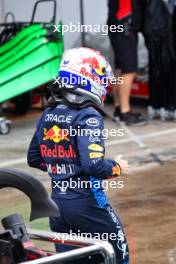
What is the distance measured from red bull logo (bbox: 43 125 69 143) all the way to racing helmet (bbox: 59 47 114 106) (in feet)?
0.49

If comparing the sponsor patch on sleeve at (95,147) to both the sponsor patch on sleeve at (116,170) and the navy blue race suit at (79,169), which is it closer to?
the navy blue race suit at (79,169)

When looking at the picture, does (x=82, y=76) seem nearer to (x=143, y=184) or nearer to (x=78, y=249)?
(x=78, y=249)

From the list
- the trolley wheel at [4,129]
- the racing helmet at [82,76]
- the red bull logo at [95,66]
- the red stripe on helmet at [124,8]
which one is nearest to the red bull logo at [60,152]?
the racing helmet at [82,76]

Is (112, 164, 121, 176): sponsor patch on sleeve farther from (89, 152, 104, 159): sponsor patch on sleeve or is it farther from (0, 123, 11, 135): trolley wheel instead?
(0, 123, 11, 135): trolley wheel

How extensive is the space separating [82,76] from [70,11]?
754 cm

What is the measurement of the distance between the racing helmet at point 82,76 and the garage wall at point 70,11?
7.35 meters

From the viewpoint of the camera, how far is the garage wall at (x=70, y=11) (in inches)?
428

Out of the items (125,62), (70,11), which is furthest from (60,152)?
(70,11)

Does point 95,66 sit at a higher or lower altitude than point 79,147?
higher

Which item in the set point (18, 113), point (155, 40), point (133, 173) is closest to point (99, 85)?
point (133, 173)

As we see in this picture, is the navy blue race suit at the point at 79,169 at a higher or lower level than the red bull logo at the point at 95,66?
lower

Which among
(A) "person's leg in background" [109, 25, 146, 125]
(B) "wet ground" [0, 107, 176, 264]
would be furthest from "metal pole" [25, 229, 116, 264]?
(A) "person's leg in background" [109, 25, 146, 125]

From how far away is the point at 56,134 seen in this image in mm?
3527

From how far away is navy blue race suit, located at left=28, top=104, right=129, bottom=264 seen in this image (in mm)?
3412
